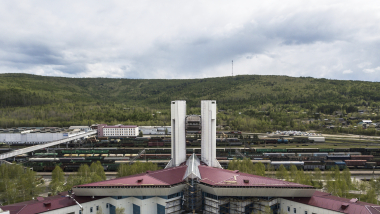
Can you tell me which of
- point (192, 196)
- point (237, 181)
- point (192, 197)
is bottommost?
point (192, 197)

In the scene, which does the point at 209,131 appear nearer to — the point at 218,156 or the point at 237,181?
the point at 237,181

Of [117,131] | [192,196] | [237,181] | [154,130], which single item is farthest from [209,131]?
[117,131]

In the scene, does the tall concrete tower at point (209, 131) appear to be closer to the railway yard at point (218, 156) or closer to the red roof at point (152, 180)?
the red roof at point (152, 180)

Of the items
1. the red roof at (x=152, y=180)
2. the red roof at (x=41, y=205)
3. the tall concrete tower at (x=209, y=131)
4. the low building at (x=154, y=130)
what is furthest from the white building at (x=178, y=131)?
the low building at (x=154, y=130)

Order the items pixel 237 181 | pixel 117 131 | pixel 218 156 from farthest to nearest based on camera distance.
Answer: pixel 117 131 < pixel 218 156 < pixel 237 181

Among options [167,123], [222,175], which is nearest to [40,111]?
[167,123]

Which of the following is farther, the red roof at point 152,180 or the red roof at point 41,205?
the red roof at point 152,180

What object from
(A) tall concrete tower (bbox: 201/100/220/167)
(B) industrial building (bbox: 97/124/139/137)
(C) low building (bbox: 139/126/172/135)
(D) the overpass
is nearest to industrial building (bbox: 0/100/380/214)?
(A) tall concrete tower (bbox: 201/100/220/167)

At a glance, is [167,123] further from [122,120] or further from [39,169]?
[39,169]

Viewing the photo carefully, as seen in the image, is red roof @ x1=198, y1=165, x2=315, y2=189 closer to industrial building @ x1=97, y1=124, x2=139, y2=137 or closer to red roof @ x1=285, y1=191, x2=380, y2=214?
red roof @ x1=285, y1=191, x2=380, y2=214

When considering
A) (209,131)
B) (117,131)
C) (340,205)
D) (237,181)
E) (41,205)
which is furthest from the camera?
(117,131)

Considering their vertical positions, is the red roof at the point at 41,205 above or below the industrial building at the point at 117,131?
below
